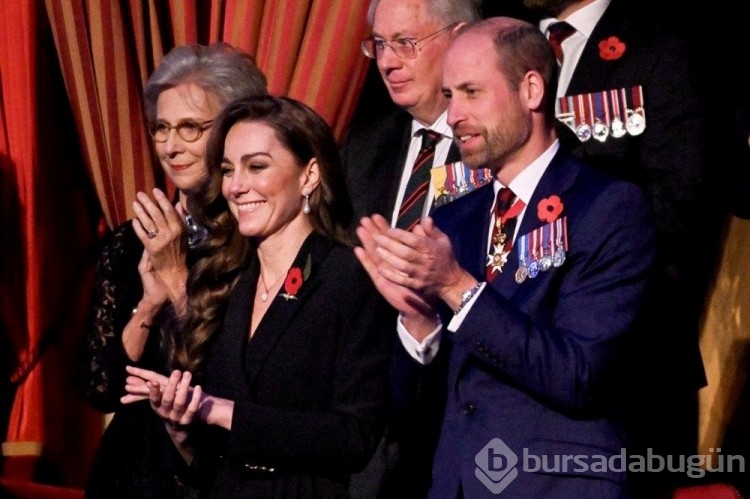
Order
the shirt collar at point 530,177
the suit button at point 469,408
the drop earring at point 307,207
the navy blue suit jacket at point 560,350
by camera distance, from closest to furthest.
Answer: the navy blue suit jacket at point 560,350
the suit button at point 469,408
the shirt collar at point 530,177
the drop earring at point 307,207

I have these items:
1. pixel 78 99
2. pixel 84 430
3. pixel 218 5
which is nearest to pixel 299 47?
pixel 218 5

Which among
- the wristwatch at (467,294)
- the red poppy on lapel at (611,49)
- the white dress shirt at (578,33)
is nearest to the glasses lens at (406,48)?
the white dress shirt at (578,33)

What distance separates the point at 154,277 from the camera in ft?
11.3

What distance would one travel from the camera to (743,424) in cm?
386

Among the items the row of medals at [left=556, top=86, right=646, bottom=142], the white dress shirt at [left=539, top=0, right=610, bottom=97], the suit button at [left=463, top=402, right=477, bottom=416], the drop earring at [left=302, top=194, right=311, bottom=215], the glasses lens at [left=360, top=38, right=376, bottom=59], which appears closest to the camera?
the suit button at [left=463, top=402, right=477, bottom=416]

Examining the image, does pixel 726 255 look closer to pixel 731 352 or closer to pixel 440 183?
pixel 731 352

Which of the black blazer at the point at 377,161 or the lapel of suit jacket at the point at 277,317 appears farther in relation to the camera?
the black blazer at the point at 377,161

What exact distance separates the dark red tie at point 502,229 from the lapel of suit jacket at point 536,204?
1.2 inches

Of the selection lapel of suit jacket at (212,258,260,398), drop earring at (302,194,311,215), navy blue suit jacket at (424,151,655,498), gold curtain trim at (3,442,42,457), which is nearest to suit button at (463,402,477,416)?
navy blue suit jacket at (424,151,655,498)

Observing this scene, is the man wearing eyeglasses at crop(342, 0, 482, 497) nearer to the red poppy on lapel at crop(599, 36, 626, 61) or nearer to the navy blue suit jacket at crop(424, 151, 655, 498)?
the red poppy on lapel at crop(599, 36, 626, 61)

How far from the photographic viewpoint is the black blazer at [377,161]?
366 cm

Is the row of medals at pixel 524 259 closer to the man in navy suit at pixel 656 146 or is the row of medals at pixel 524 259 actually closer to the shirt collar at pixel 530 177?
the shirt collar at pixel 530 177

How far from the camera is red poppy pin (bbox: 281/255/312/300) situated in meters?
3.07

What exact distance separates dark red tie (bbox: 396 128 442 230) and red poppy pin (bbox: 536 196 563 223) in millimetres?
700
